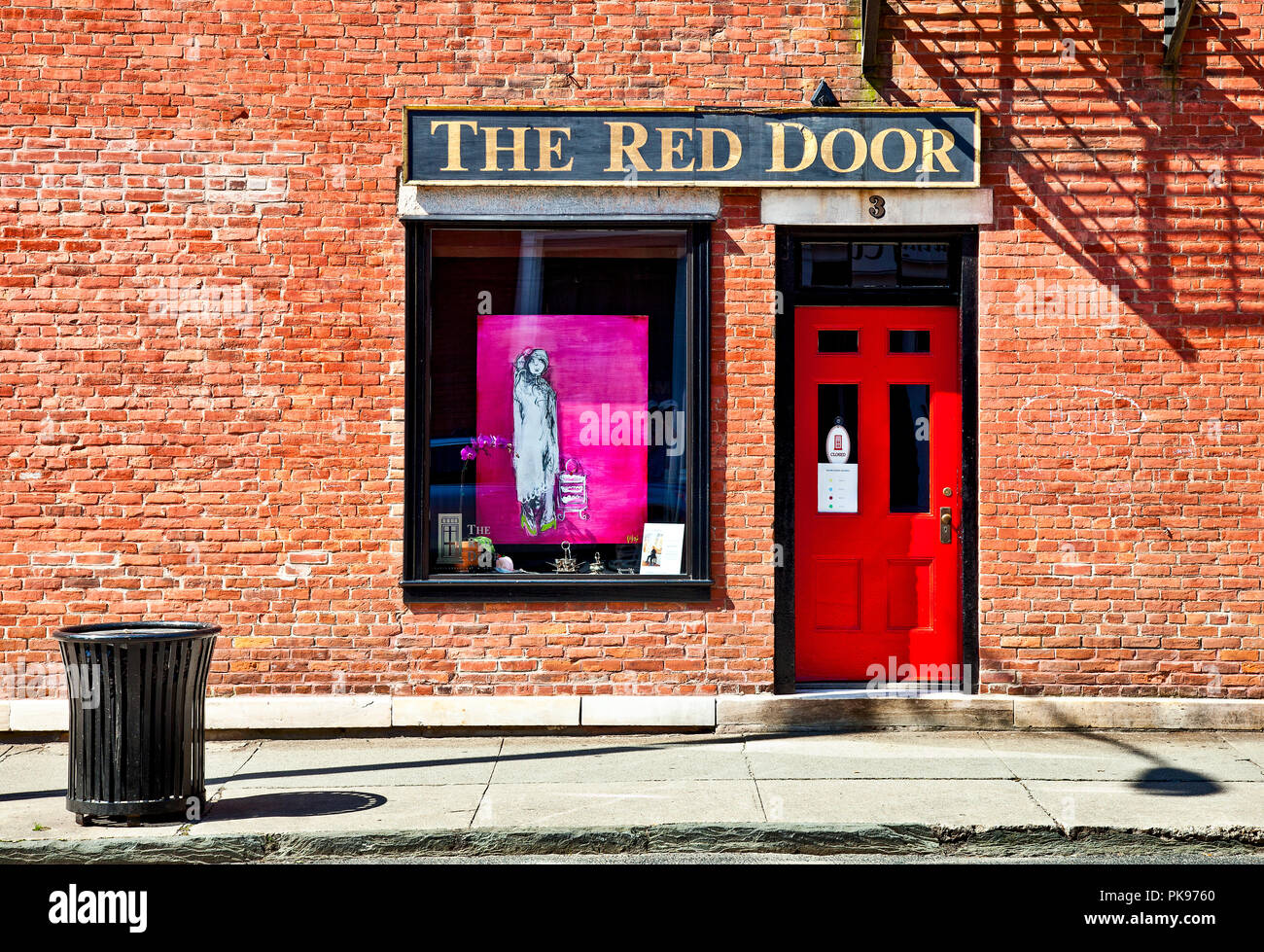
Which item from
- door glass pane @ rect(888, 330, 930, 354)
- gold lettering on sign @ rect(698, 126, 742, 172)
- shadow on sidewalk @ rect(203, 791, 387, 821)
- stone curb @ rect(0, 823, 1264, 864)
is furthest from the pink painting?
stone curb @ rect(0, 823, 1264, 864)

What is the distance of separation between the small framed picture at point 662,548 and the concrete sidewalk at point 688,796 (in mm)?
1176

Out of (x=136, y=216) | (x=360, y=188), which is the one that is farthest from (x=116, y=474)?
(x=360, y=188)

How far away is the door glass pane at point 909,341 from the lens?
29.6 feet

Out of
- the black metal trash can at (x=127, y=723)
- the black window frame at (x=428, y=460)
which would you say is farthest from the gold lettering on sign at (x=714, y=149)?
the black metal trash can at (x=127, y=723)

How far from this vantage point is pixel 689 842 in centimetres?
615

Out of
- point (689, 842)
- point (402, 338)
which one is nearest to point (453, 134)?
point (402, 338)

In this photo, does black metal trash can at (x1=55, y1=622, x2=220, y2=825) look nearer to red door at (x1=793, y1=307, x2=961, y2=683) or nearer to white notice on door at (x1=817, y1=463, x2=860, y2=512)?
red door at (x1=793, y1=307, x2=961, y2=683)

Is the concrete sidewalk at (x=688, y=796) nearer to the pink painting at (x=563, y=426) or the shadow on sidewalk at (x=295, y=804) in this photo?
the shadow on sidewalk at (x=295, y=804)

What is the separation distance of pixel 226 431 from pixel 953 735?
17.6 feet

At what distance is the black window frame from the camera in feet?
28.4

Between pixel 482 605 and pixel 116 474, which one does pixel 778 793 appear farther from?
pixel 116 474

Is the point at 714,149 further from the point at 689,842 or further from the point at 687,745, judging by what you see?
the point at 689,842
